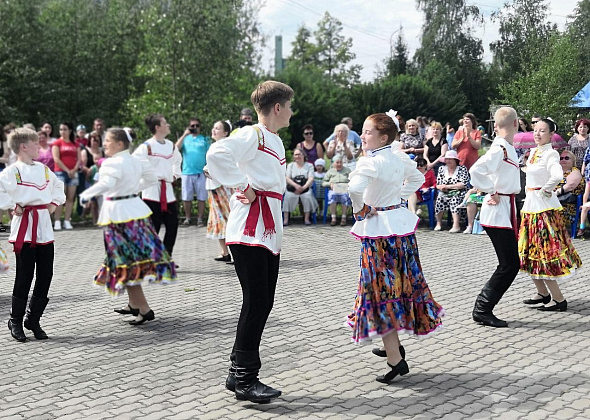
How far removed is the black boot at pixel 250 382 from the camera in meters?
4.88

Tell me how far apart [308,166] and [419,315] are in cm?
923

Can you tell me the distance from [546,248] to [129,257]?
154 inches

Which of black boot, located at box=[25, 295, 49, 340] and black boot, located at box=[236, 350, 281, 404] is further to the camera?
black boot, located at box=[25, 295, 49, 340]

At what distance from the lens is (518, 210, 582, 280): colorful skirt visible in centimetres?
→ 730

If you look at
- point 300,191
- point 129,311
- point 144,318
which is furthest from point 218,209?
point 300,191

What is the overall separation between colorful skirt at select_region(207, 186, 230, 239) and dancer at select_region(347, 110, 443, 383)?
4888mm

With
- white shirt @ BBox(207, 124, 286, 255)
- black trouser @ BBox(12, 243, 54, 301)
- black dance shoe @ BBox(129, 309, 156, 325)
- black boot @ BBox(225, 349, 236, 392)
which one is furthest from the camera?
black dance shoe @ BBox(129, 309, 156, 325)

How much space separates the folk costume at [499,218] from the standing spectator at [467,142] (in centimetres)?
661

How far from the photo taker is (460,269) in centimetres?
964

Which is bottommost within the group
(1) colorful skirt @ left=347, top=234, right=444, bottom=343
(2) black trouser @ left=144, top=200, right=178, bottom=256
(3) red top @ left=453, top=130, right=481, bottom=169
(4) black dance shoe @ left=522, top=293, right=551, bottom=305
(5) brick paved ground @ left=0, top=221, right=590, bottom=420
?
(5) brick paved ground @ left=0, top=221, right=590, bottom=420

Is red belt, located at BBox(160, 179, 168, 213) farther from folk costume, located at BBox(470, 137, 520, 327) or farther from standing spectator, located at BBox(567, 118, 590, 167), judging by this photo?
standing spectator, located at BBox(567, 118, 590, 167)

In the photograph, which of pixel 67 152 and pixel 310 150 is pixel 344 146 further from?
pixel 67 152

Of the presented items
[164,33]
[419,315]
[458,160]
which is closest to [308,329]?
[419,315]

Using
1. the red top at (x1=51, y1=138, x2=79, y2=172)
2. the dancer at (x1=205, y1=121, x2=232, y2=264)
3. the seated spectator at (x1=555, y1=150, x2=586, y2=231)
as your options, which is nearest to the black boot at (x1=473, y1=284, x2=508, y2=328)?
the dancer at (x1=205, y1=121, x2=232, y2=264)
